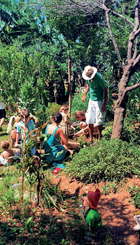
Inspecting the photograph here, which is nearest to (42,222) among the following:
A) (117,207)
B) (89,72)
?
(117,207)

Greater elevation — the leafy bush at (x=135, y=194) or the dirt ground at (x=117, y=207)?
the leafy bush at (x=135, y=194)

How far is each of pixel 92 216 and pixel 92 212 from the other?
4 cm

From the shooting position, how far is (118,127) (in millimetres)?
4746

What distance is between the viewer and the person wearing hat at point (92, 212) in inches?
99.3

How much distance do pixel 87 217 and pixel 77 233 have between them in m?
0.29

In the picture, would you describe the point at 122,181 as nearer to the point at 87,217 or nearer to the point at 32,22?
the point at 87,217

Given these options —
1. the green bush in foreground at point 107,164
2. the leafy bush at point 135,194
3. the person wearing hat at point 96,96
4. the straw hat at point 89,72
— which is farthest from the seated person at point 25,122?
the leafy bush at point 135,194

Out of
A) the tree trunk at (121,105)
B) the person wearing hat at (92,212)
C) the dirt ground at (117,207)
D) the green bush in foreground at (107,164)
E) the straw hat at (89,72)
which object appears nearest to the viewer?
the person wearing hat at (92,212)

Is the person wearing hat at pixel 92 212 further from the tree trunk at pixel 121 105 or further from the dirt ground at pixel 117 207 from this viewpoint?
the tree trunk at pixel 121 105

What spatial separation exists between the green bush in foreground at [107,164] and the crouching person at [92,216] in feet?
3.81

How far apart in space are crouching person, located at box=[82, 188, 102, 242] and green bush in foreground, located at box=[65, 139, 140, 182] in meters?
1.16

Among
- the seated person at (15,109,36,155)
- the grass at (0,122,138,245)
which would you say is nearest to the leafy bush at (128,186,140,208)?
the grass at (0,122,138,245)

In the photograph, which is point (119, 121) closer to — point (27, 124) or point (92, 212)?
point (27, 124)

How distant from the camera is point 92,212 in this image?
2.55 m
